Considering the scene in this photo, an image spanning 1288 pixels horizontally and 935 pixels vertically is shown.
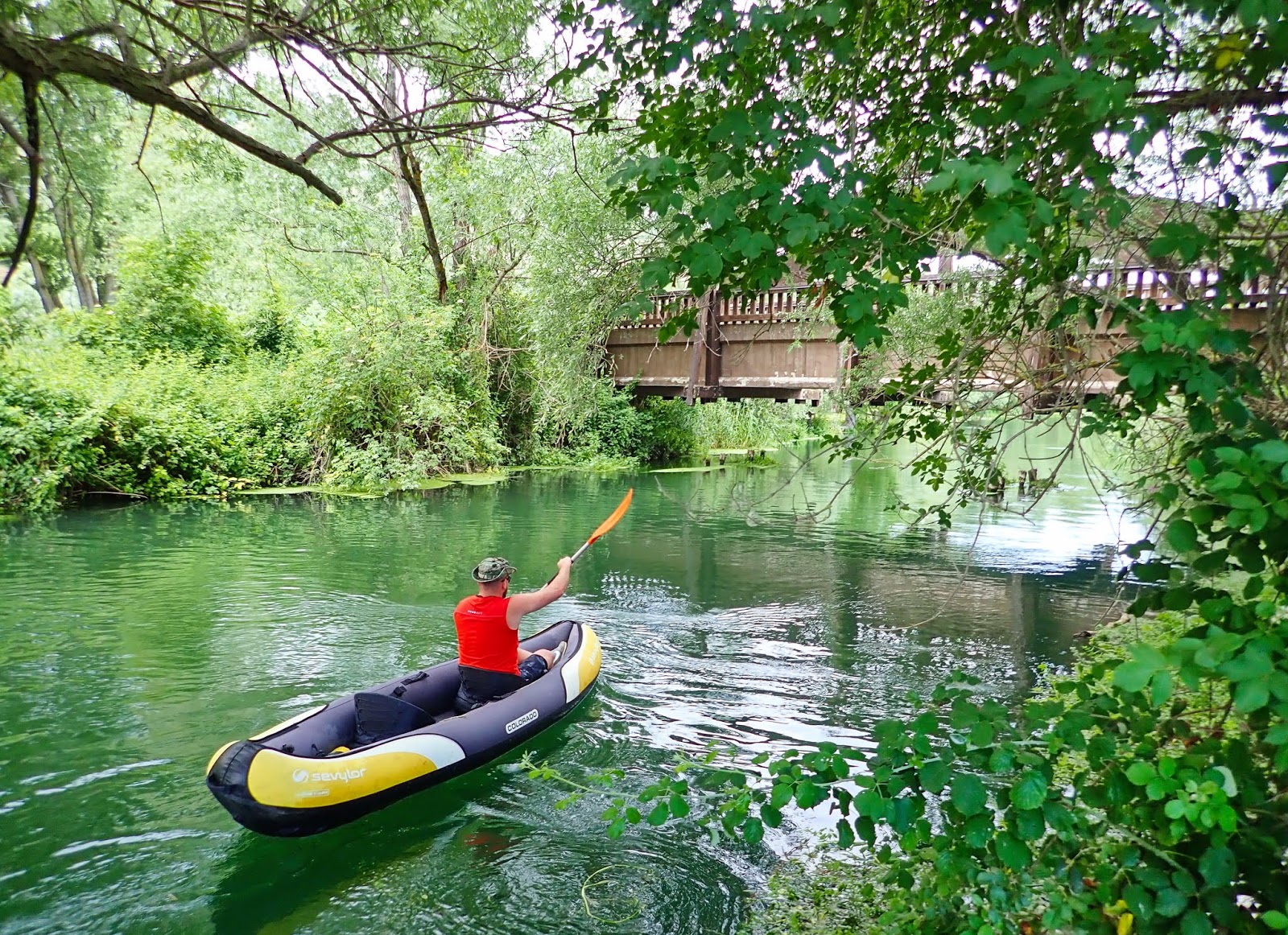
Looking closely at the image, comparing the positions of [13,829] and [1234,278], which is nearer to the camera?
[1234,278]

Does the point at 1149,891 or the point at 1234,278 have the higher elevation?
the point at 1234,278

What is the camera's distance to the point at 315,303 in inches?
890

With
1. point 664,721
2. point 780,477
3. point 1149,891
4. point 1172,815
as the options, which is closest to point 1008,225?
point 1172,815

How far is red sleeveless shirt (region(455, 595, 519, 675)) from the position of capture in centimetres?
579

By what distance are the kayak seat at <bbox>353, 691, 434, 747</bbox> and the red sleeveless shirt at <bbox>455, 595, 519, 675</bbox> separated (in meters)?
0.69

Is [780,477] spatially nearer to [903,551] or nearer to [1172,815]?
[903,551]

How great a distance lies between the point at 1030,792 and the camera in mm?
2160

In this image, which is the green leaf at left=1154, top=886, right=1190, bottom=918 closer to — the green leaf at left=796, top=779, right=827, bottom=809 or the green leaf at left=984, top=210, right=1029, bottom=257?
the green leaf at left=796, top=779, right=827, bottom=809

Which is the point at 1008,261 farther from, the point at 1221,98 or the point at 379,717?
the point at 379,717

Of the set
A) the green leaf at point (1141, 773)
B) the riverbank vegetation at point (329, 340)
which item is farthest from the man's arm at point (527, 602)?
the riverbank vegetation at point (329, 340)

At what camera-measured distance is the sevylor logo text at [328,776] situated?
14.7 ft

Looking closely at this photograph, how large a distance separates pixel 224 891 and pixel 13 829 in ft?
4.41

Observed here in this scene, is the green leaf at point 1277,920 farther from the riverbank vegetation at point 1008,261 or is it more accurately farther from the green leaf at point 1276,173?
the green leaf at point 1276,173

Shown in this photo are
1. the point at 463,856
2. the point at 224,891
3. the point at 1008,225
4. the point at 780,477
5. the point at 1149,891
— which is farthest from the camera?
the point at 780,477
